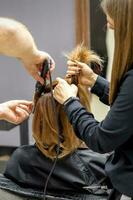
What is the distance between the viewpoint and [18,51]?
1406 mm

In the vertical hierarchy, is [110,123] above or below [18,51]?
below

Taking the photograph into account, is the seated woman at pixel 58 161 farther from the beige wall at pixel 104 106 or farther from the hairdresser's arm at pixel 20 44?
the beige wall at pixel 104 106

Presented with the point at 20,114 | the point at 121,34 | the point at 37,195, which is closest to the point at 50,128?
the point at 20,114

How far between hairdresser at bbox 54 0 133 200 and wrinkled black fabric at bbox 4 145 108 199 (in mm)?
243

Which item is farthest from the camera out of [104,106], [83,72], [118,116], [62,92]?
[104,106]

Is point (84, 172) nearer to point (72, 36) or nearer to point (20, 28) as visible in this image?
point (20, 28)

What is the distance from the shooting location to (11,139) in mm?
3664

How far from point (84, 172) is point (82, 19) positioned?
1.84 metres

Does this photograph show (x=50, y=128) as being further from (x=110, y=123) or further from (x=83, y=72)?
(x=110, y=123)

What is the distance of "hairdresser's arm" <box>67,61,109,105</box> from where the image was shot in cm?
151

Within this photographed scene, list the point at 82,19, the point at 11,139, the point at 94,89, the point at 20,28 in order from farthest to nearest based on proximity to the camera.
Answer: the point at 11,139 → the point at 82,19 → the point at 94,89 → the point at 20,28

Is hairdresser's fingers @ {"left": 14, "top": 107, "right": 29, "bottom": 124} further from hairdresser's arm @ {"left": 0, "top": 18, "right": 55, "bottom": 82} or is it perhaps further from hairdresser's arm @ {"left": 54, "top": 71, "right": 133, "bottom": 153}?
hairdresser's arm @ {"left": 54, "top": 71, "right": 133, "bottom": 153}

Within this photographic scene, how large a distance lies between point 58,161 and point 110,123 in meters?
0.48

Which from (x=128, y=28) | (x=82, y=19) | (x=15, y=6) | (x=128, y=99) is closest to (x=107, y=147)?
(x=128, y=99)
